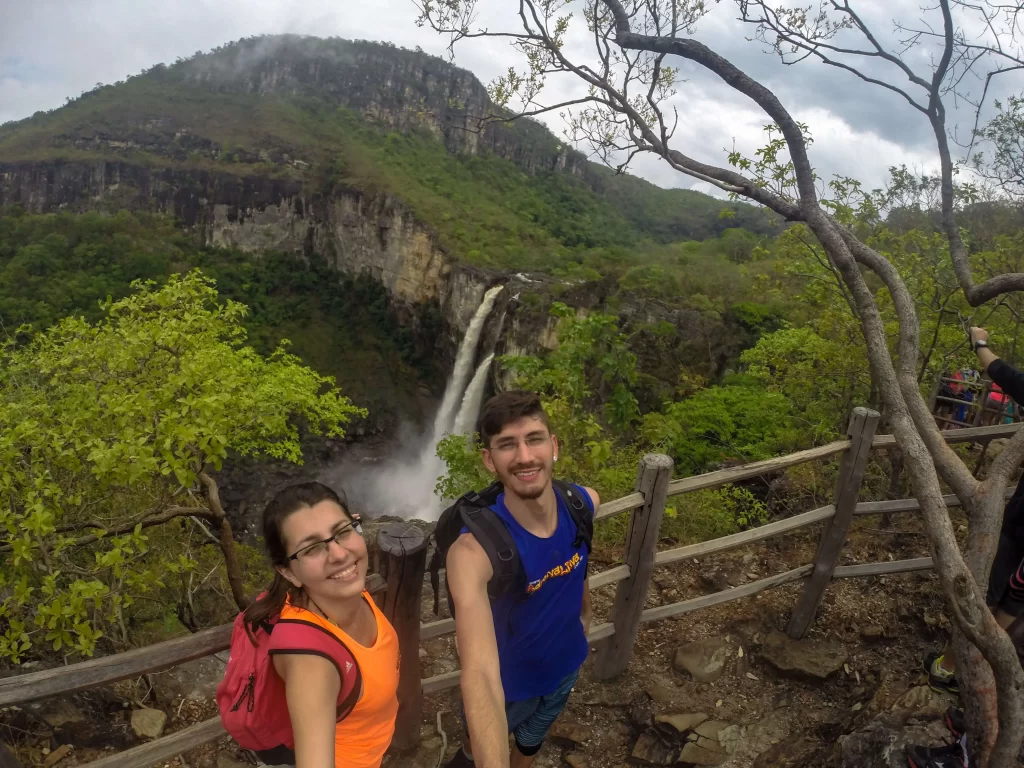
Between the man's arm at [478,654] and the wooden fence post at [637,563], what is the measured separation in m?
1.45

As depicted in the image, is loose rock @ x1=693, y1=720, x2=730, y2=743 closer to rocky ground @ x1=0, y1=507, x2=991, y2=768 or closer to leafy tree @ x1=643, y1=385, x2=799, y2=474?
rocky ground @ x1=0, y1=507, x2=991, y2=768

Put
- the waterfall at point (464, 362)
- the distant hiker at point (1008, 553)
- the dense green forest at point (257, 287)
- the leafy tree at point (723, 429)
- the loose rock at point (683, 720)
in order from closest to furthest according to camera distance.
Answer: the distant hiker at point (1008, 553), the loose rock at point (683, 720), the leafy tree at point (723, 429), the waterfall at point (464, 362), the dense green forest at point (257, 287)

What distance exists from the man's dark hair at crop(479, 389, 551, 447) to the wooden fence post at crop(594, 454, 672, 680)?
1258 mm

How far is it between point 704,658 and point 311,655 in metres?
2.93

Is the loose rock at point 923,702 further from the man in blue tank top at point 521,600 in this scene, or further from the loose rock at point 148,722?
the loose rock at point 148,722

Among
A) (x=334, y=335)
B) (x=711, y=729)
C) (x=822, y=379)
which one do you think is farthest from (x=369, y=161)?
(x=711, y=729)

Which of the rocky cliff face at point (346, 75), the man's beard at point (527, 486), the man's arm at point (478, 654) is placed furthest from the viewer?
the rocky cliff face at point (346, 75)

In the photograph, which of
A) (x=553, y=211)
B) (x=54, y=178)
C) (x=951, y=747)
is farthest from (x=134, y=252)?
(x=951, y=747)

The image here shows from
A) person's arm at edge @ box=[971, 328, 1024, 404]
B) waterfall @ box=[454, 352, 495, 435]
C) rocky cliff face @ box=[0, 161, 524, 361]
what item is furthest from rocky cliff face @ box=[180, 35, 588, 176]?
person's arm at edge @ box=[971, 328, 1024, 404]

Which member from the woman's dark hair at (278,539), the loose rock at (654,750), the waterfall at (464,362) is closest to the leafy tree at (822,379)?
the loose rock at (654,750)

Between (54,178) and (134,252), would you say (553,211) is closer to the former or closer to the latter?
(134,252)

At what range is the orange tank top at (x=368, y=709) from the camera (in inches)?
58.7

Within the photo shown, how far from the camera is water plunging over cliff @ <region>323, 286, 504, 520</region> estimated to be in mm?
23219

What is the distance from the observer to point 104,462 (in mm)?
2996
